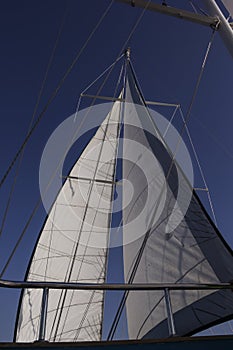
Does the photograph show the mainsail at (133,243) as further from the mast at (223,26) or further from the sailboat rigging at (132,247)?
the mast at (223,26)

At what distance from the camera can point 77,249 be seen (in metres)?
7.32

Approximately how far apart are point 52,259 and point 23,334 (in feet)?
5.87

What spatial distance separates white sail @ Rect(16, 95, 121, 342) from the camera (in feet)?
20.1

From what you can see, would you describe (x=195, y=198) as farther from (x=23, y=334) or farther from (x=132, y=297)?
(x=23, y=334)

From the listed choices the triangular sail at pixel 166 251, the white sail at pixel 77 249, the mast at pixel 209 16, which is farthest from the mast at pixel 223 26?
the white sail at pixel 77 249

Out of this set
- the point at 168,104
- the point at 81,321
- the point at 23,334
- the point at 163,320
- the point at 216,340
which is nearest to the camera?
the point at 216,340

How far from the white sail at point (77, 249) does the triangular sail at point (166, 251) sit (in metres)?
1.28

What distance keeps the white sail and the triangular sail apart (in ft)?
4.20

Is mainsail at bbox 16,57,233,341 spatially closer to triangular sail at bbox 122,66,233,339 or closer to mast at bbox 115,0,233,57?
triangular sail at bbox 122,66,233,339

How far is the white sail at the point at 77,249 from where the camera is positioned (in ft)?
20.1

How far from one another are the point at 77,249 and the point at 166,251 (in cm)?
370

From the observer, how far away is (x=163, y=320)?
11.5 ft

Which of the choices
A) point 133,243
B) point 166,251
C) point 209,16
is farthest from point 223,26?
point 133,243

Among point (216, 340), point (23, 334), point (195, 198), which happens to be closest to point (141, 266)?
point (195, 198)
